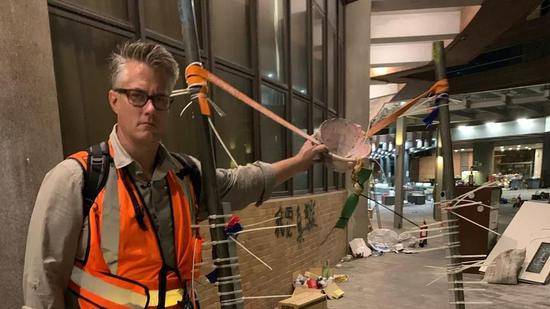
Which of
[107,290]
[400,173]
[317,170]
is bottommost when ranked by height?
[400,173]

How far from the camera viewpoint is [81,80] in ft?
7.28

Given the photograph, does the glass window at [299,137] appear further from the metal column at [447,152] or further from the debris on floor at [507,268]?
the metal column at [447,152]

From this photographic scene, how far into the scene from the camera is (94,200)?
3.31ft

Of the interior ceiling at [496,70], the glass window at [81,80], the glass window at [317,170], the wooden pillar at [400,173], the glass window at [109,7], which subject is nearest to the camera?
the glass window at [81,80]

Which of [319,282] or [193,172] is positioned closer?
[193,172]

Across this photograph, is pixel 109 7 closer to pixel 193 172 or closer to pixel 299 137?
pixel 193 172

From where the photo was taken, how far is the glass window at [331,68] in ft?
22.0

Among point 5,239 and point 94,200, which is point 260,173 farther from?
point 5,239

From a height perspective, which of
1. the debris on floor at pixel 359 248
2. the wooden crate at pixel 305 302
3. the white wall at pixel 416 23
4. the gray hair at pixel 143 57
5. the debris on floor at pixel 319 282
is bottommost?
the debris on floor at pixel 359 248

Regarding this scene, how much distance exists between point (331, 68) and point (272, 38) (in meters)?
2.56

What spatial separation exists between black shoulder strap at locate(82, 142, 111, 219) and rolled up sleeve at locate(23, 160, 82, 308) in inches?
0.8

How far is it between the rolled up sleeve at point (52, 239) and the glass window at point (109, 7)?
167 centimetres

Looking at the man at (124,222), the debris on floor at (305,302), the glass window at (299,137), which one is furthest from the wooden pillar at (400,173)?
the man at (124,222)

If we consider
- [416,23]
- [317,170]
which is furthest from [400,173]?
[317,170]
